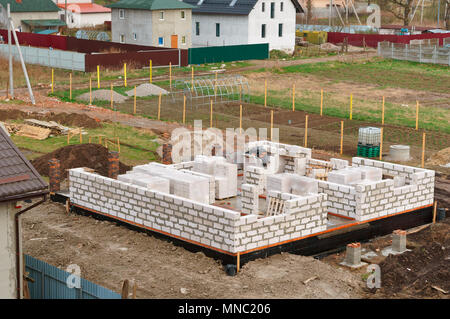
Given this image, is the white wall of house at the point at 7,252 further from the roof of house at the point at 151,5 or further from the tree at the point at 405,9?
the tree at the point at 405,9

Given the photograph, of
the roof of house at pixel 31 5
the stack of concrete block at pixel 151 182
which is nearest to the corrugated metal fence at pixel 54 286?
the stack of concrete block at pixel 151 182

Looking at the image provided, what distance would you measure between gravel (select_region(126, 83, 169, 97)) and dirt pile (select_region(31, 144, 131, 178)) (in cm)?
1806

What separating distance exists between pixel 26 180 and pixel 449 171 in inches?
733

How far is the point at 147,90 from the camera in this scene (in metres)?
46.2

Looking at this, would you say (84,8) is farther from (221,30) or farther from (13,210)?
(13,210)

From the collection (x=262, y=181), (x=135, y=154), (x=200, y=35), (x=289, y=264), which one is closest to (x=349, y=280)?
(x=289, y=264)

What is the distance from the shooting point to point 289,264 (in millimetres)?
19062

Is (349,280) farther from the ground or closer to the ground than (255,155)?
closer to the ground

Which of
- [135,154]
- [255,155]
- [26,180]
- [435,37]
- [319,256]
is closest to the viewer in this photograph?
[26,180]

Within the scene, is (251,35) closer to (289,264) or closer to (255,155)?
(255,155)

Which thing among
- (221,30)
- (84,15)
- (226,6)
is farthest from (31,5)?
(226,6)

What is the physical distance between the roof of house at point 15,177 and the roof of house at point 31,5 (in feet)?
219

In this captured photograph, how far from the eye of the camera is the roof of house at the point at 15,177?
14758mm

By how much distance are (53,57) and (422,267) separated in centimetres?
4255
